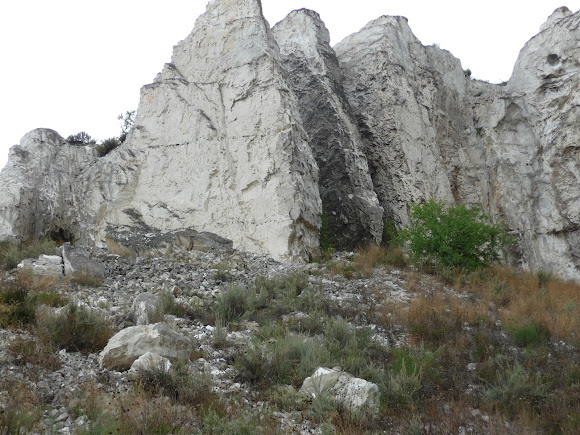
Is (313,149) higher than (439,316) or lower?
higher

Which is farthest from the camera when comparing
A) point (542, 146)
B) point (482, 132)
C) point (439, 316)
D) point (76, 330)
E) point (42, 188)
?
point (482, 132)

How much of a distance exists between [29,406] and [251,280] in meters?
5.64

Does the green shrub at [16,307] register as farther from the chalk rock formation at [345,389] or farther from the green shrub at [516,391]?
the green shrub at [516,391]

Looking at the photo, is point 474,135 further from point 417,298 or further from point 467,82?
point 417,298

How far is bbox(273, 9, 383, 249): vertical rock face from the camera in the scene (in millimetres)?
14594

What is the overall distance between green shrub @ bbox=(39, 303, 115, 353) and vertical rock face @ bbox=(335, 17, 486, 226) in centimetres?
1109

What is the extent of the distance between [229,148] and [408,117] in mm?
6542

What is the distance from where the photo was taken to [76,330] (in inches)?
242

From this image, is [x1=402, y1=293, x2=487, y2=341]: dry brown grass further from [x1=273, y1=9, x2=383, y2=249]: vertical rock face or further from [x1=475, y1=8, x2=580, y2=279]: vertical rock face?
[x1=475, y1=8, x2=580, y2=279]: vertical rock face

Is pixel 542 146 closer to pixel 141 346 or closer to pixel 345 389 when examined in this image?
pixel 345 389

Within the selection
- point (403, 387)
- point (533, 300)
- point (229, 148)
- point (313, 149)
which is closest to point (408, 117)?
point (313, 149)

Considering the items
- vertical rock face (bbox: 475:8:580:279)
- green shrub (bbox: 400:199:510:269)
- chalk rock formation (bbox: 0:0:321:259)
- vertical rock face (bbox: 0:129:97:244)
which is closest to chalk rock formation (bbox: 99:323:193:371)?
chalk rock formation (bbox: 0:0:321:259)

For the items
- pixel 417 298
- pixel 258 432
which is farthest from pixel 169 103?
pixel 258 432

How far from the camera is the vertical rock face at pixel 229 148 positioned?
12.8 m
